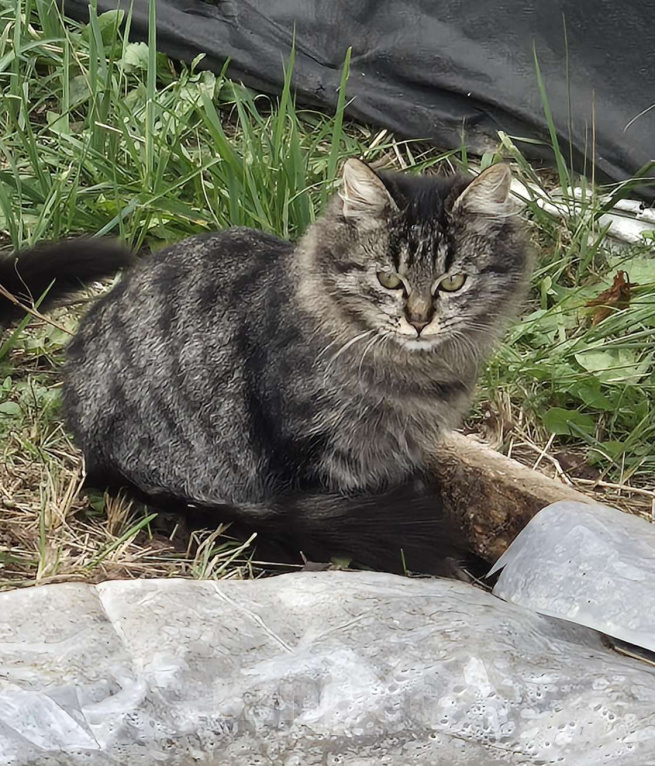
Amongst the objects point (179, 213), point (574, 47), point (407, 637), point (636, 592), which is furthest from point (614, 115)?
point (407, 637)

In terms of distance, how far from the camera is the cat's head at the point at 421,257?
2.65 m

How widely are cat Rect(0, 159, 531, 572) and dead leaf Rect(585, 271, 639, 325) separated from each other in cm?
88

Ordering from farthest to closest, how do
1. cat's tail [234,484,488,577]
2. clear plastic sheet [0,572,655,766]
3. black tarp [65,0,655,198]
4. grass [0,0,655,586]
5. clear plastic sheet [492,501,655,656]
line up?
black tarp [65,0,655,198], grass [0,0,655,586], cat's tail [234,484,488,577], clear plastic sheet [492,501,655,656], clear plastic sheet [0,572,655,766]

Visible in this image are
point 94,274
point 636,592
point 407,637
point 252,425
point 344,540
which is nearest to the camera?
point 407,637

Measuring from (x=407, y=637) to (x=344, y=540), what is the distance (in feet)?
2.18

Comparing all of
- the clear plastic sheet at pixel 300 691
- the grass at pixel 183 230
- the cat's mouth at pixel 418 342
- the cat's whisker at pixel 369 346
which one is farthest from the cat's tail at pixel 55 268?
the clear plastic sheet at pixel 300 691

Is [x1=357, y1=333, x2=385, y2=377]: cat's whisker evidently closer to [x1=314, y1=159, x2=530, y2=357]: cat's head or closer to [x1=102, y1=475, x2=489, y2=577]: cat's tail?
[x1=314, y1=159, x2=530, y2=357]: cat's head

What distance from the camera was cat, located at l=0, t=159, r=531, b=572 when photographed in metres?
2.67

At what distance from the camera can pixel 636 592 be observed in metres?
2.24

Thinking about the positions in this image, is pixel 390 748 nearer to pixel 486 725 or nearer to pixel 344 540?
pixel 486 725

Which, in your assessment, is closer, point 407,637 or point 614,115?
point 407,637

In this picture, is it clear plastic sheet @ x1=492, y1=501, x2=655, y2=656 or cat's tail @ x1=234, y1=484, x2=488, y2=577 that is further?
cat's tail @ x1=234, y1=484, x2=488, y2=577

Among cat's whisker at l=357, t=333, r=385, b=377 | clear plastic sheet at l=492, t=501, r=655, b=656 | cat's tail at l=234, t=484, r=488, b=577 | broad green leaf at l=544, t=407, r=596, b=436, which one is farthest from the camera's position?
broad green leaf at l=544, t=407, r=596, b=436

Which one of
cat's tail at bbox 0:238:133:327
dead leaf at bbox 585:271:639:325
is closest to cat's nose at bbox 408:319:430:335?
cat's tail at bbox 0:238:133:327
